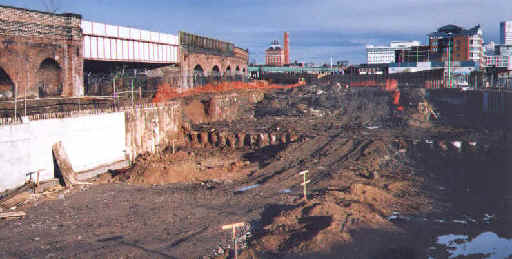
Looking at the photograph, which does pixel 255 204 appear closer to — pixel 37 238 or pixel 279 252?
pixel 279 252

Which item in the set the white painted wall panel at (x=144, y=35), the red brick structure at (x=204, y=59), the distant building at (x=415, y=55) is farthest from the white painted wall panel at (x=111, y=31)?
the distant building at (x=415, y=55)

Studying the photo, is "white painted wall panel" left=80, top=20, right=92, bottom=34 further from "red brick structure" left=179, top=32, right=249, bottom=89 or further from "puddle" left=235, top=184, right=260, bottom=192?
"puddle" left=235, top=184, right=260, bottom=192

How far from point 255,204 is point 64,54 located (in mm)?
17638

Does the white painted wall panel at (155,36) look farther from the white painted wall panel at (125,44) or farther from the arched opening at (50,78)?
the arched opening at (50,78)

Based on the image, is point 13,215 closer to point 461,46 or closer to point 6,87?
point 6,87

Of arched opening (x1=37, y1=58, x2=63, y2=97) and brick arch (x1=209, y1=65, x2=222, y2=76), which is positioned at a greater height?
brick arch (x1=209, y1=65, x2=222, y2=76)

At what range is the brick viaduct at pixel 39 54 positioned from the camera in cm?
2433

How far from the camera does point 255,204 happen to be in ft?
53.0

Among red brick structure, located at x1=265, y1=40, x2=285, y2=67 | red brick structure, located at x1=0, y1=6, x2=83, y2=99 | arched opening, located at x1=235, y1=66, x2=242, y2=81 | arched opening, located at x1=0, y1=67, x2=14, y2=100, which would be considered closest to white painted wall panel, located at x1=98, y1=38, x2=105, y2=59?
red brick structure, located at x1=0, y1=6, x2=83, y2=99

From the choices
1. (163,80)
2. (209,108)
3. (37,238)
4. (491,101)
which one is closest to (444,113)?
(491,101)

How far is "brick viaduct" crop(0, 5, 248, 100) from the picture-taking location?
24.3 m

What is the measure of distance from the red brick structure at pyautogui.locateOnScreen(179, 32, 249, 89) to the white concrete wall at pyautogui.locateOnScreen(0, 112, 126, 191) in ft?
61.3

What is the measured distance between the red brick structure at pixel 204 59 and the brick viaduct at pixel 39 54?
13642 millimetres

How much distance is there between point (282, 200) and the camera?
53.6 ft
